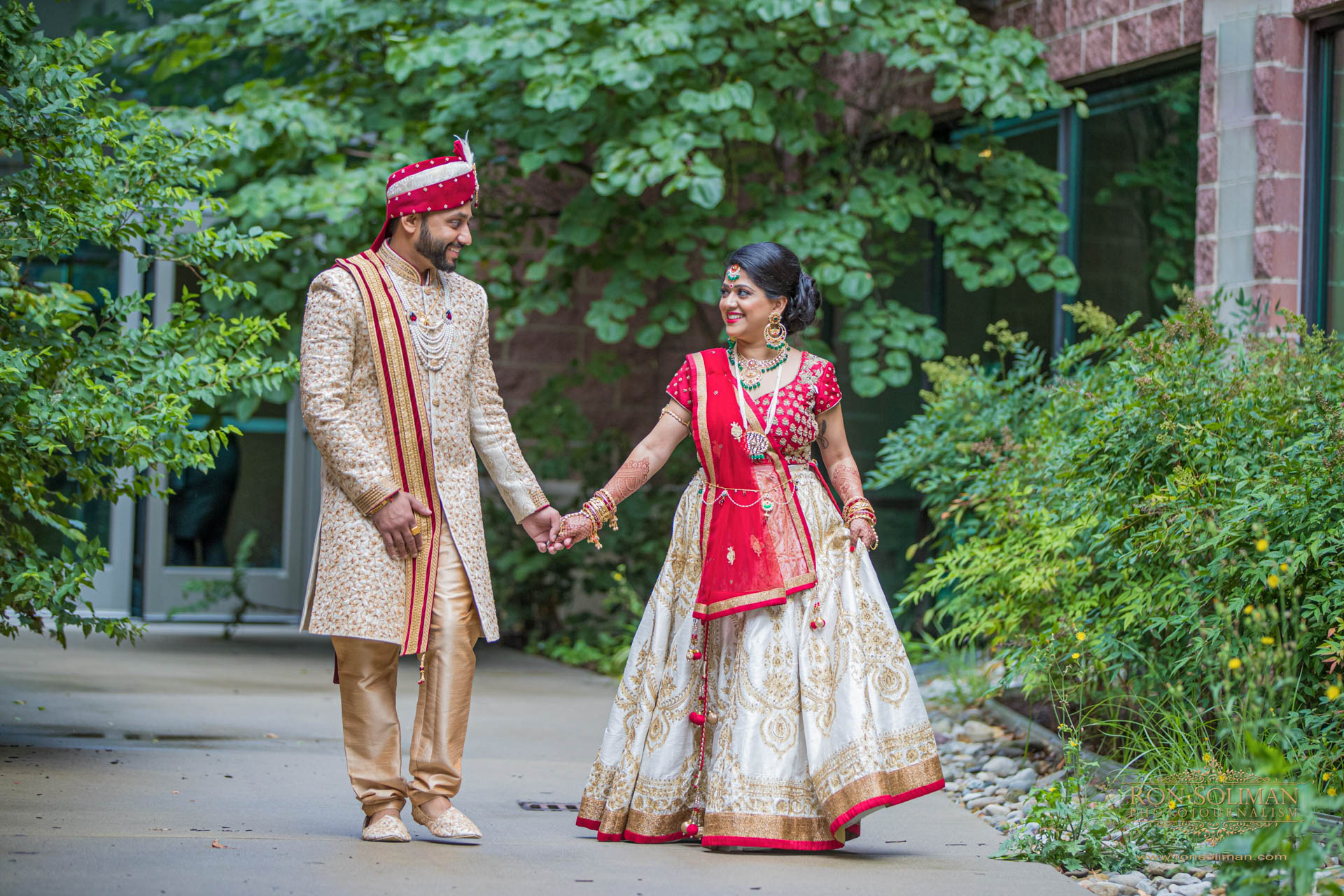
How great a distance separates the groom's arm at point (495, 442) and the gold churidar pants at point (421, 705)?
0.28m

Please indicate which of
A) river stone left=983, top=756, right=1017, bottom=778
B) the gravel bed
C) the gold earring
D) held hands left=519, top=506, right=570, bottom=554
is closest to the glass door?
the gravel bed

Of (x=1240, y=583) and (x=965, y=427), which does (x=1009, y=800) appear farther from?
(x=965, y=427)

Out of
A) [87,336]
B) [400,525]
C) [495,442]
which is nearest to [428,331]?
[495,442]

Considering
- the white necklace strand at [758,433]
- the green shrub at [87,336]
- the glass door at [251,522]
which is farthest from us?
the glass door at [251,522]

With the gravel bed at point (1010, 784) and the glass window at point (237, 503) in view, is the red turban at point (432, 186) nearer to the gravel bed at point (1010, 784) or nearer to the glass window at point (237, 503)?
the gravel bed at point (1010, 784)

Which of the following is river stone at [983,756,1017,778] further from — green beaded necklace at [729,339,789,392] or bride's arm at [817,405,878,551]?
green beaded necklace at [729,339,789,392]

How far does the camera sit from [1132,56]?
717cm

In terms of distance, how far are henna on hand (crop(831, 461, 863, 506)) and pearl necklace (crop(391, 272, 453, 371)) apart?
1165 mm

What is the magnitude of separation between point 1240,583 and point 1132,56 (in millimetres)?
3620

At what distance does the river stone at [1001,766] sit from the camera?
5387 mm

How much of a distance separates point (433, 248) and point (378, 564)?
2.77ft

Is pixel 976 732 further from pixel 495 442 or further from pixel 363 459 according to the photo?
pixel 363 459

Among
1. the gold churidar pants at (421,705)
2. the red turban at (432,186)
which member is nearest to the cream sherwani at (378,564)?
the gold churidar pants at (421,705)

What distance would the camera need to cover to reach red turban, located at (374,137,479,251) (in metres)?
3.86
